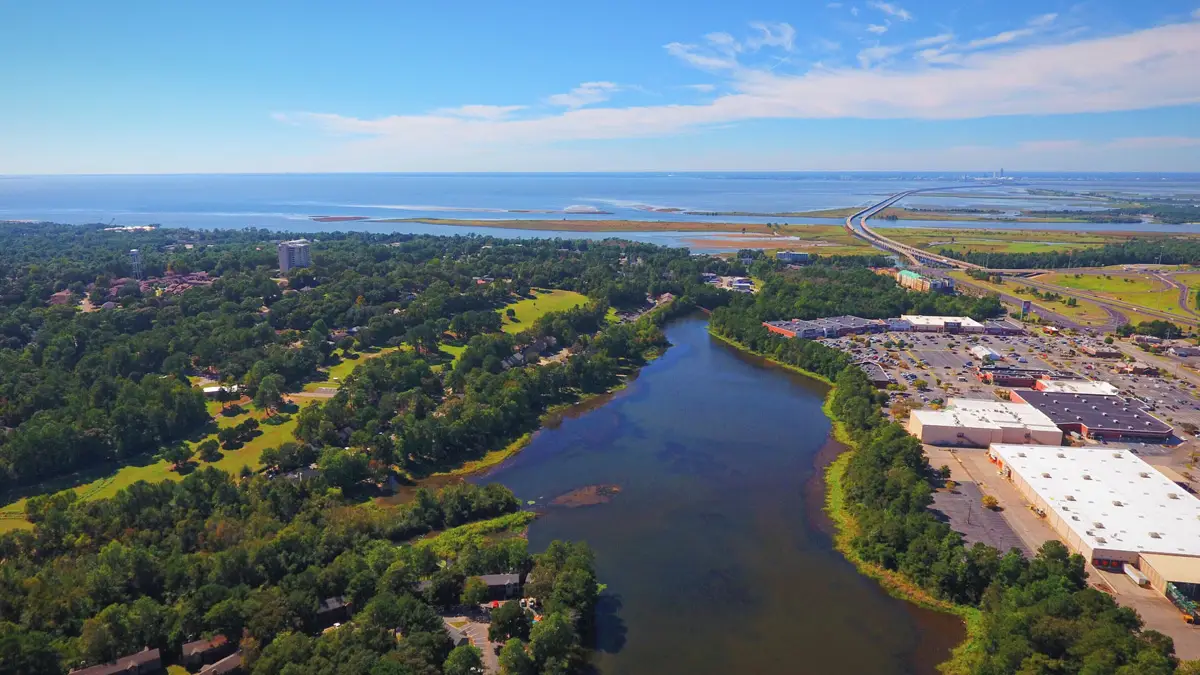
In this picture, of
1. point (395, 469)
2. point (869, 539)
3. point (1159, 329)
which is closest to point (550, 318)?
point (395, 469)

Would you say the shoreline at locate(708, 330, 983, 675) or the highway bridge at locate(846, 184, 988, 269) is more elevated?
the highway bridge at locate(846, 184, 988, 269)

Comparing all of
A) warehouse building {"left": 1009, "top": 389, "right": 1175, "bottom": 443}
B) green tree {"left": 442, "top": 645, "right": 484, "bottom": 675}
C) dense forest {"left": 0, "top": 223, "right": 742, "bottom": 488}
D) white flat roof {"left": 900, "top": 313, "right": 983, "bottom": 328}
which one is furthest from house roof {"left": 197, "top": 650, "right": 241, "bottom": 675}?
white flat roof {"left": 900, "top": 313, "right": 983, "bottom": 328}

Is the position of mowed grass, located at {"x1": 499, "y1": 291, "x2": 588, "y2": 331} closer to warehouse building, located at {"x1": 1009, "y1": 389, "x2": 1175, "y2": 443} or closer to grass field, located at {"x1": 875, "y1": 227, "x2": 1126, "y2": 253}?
warehouse building, located at {"x1": 1009, "y1": 389, "x2": 1175, "y2": 443}

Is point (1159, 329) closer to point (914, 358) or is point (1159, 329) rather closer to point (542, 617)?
point (914, 358)

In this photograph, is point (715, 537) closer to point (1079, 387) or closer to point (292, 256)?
point (1079, 387)

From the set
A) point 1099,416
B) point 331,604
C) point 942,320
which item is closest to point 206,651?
point 331,604

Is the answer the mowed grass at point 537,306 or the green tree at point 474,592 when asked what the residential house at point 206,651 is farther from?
the mowed grass at point 537,306
